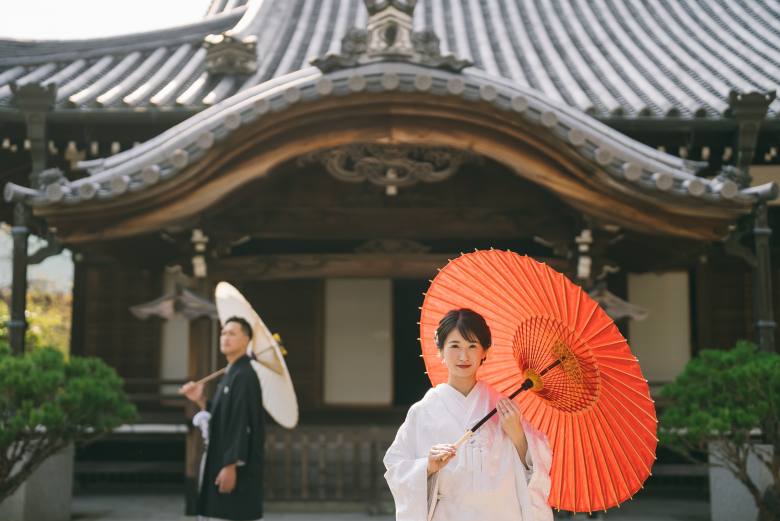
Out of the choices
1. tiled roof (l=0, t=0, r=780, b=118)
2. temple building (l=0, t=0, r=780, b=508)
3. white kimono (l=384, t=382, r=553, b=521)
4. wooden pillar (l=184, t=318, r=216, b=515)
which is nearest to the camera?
white kimono (l=384, t=382, r=553, b=521)

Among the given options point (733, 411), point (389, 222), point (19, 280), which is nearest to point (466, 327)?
point (733, 411)

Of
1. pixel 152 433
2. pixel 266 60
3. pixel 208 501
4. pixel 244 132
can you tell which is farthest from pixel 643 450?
pixel 266 60

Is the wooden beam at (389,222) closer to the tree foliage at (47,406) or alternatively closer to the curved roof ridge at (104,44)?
the tree foliage at (47,406)

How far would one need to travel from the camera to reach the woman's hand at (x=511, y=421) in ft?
10.6

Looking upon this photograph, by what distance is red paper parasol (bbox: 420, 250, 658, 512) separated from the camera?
331 centimetres

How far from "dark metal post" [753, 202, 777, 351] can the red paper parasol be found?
202 inches

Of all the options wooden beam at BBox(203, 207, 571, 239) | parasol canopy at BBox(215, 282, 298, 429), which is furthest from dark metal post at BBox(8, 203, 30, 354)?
parasol canopy at BBox(215, 282, 298, 429)

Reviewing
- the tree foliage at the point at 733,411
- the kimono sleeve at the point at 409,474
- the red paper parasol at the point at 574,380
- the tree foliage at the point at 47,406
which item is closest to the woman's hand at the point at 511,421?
the red paper parasol at the point at 574,380

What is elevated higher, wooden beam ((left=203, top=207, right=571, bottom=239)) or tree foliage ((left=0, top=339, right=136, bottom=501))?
wooden beam ((left=203, top=207, right=571, bottom=239))

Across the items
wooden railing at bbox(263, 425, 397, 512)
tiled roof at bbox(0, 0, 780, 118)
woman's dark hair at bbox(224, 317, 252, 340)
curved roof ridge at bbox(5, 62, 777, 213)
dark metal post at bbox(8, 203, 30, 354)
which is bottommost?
wooden railing at bbox(263, 425, 397, 512)

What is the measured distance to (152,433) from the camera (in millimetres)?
10281

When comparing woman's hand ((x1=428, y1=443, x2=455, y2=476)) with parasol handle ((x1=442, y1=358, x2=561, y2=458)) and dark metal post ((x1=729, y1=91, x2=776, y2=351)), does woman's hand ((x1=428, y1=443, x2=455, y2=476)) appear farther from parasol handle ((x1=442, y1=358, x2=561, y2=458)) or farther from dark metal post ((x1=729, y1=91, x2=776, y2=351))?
dark metal post ((x1=729, y1=91, x2=776, y2=351))

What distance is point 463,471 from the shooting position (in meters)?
3.23

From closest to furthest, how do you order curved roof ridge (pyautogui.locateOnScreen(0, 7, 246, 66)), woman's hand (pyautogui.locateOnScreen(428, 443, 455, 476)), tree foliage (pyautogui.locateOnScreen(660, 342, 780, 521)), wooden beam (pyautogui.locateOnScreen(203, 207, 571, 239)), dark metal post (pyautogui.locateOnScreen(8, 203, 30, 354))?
woman's hand (pyautogui.locateOnScreen(428, 443, 455, 476)) → tree foliage (pyautogui.locateOnScreen(660, 342, 780, 521)) → dark metal post (pyautogui.locateOnScreen(8, 203, 30, 354)) → wooden beam (pyautogui.locateOnScreen(203, 207, 571, 239)) → curved roof ridge (pyautogui.locateOnScreen(0, 7, 246, 66))
